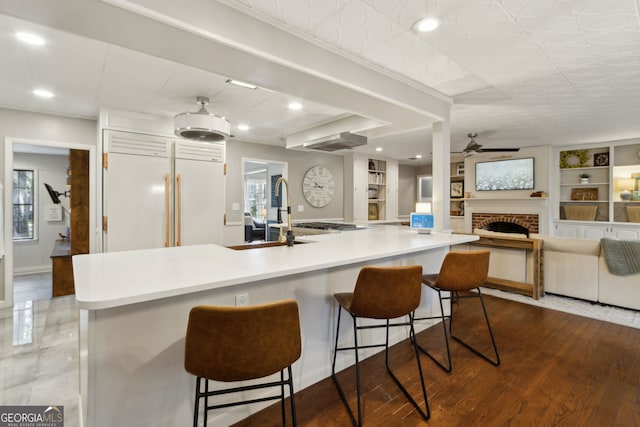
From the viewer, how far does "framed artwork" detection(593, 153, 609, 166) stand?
5602 mm

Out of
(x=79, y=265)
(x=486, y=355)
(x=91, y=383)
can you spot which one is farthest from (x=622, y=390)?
(x=79, y=265)

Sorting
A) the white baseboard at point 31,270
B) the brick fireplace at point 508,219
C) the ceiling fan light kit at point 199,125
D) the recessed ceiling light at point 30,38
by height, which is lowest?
the white baseboard at point 31,270

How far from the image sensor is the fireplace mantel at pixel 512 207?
5.86 m

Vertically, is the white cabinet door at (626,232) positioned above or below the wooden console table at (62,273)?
above

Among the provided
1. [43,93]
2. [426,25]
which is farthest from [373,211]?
[43,93]

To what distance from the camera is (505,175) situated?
6309mm

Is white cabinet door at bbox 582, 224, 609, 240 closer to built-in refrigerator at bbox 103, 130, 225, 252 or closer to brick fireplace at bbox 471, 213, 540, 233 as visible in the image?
brick fireplace at bbox 471, 213, 540, 233

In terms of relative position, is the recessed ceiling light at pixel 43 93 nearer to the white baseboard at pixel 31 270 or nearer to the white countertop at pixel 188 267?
the white countertop at pixel 188 267

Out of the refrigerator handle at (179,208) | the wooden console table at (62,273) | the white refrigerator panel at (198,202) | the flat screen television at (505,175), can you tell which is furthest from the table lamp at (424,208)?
the wooden console table at (62,273)

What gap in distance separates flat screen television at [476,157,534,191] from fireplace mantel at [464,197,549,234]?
247 mm

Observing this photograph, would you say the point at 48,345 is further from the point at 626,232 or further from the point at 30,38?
the point at 626,232

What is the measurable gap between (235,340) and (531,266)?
4022mm

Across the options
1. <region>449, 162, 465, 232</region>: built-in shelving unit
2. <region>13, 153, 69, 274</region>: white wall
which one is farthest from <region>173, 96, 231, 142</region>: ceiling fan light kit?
<region>449, 162, 465, 232</region>: built-in shelving unit

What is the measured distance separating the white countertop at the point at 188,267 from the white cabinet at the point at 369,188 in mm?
3860
